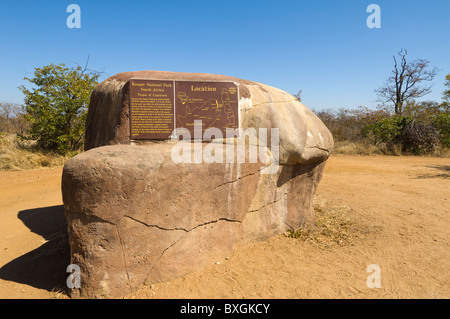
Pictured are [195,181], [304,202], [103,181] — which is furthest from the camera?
[304,202]

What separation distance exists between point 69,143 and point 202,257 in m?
8.32

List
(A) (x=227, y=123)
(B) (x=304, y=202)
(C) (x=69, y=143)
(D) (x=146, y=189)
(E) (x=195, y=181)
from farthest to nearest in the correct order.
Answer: (C) (x=69, y=143), (B) (x=304, y=202), (A) (x=227, y=123), (E) (x=195, y=181), (D) (x=146, y=189)

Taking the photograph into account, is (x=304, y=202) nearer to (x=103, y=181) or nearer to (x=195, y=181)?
(x=195, y=181)

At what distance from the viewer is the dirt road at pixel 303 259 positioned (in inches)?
102

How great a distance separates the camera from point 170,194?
2648 millimetres

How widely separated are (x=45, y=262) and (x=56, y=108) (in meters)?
7.52

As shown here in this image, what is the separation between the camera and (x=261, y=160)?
10.9 feet

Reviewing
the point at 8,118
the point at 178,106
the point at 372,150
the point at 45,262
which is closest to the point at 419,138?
the point at 372,150

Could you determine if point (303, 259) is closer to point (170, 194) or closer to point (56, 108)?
point (170, 194)

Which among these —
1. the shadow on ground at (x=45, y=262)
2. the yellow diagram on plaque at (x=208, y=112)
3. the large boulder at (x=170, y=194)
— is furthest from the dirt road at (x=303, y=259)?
the yellow diagram on plaque at (x=208, y=112)

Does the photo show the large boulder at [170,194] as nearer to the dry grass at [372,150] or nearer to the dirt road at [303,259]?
the dirt road at [303,259]

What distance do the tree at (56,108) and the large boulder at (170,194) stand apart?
20.2 feet

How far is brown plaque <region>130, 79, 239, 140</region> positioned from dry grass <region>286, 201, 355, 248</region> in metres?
1.77
